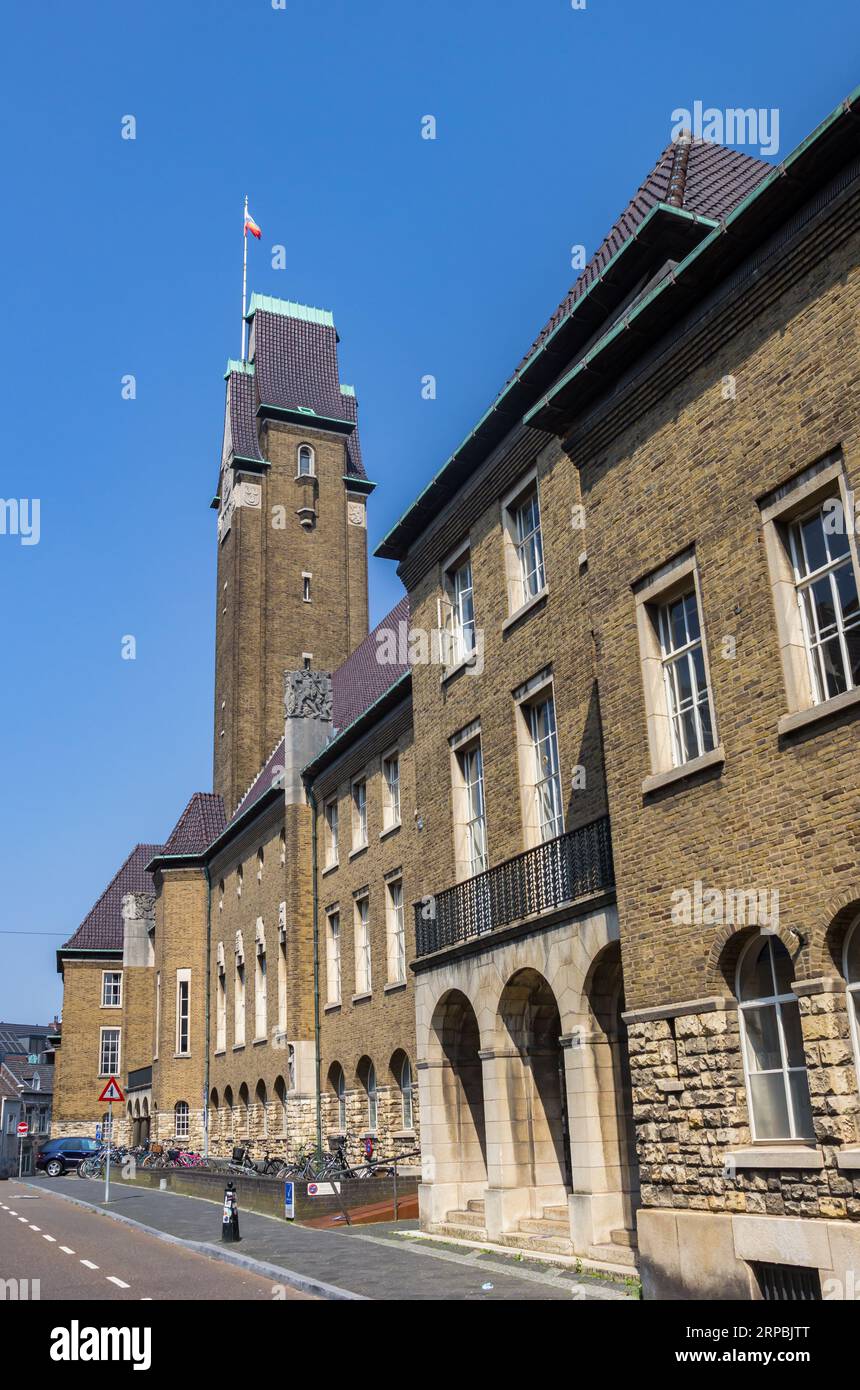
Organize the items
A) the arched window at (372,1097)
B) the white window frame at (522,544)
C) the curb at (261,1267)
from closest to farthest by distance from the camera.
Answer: the curb at (261,1267), the white window frame at (522,544), the arched window at (372,1097)

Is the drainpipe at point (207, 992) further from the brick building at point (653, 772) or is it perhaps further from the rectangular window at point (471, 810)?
the rectangular window at point (471, 810)

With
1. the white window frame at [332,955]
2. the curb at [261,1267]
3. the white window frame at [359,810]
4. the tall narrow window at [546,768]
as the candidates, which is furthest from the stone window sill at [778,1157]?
the white window frame at [332,955]

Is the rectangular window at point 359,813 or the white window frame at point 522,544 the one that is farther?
the rectangular window at point 359,813

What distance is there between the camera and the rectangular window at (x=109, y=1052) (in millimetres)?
66938

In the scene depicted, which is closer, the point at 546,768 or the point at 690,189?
the point at 690,189

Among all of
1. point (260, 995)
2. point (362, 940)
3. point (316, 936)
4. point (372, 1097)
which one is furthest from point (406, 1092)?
point (260, 995)

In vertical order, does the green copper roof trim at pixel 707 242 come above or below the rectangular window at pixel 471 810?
above

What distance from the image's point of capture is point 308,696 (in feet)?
128

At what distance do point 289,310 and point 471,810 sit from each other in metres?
51.1

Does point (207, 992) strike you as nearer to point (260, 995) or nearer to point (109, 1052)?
point (260, 995)

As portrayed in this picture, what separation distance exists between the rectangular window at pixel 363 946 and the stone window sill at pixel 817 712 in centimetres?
2241

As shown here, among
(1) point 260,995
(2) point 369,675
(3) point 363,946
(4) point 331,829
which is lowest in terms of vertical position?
(1) point 260,995
